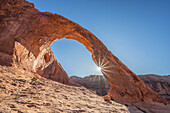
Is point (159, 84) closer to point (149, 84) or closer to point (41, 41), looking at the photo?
point (149, 84)

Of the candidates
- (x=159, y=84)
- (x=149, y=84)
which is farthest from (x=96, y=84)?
(x=159, y=84)

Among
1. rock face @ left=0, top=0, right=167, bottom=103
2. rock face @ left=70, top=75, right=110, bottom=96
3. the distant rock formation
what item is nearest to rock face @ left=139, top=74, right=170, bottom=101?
the distant rock formation

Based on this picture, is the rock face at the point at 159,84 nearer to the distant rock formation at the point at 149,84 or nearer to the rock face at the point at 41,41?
the distant rock formation at the point at 149,84

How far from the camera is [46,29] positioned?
389 inches

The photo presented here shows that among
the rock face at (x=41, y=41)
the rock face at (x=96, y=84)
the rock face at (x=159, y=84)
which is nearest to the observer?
the rock face at (x=41, y=41)

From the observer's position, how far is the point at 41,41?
9.25 metres

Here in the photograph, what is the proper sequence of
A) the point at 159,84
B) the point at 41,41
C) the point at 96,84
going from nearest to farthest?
the point at 41,41
the point at 159,84
the point at 96,84

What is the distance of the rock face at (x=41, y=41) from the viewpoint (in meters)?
6.28

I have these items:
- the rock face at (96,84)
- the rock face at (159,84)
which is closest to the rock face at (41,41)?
the rock face at (96,84)

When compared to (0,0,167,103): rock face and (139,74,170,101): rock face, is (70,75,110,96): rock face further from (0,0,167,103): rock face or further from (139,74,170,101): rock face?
(0,0,167,103): rock face

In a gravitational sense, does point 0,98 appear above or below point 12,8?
below

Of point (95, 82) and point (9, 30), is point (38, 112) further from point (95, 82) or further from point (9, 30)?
point (95, 82)

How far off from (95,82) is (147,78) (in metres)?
16.3

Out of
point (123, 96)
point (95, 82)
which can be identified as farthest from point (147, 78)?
point (123, 96)
